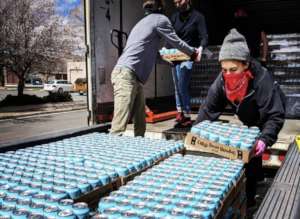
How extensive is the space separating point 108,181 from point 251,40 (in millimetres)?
5082

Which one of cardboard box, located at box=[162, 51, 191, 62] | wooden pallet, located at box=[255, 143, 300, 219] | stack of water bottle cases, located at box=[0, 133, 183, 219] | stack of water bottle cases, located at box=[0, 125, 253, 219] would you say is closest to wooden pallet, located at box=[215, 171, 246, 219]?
stack of water bottle cases, located at box=[0, 125, 253, 219]

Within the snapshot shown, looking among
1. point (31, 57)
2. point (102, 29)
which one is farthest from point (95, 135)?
point (31, 57)

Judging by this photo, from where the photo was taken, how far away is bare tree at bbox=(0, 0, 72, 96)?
24.2 metres

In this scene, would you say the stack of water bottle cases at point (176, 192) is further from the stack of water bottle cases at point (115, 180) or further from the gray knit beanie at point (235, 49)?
the gray knit beanie at point (235, 49)

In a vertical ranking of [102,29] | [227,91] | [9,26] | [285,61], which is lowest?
[227,91]

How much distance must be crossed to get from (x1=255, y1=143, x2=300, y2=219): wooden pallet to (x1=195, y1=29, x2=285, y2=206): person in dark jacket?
0.52m

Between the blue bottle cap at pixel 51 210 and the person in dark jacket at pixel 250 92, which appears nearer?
the blue bottle cap at pixel 51 210

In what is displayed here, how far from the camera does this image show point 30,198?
1401 millimetres

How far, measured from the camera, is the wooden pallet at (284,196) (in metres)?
1.42

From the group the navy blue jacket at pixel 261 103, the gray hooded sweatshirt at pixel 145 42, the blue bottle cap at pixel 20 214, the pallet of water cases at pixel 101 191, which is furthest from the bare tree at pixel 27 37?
the blue bottle cap at pixel 20 214

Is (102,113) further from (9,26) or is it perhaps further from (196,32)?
(9,26)

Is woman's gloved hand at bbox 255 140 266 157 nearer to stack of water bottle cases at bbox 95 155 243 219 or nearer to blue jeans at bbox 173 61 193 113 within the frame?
stack of water bottle cases at bbox 95 155 243 219

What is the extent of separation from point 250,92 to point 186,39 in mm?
2483

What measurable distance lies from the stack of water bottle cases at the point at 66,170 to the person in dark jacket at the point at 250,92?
28.2 inches
